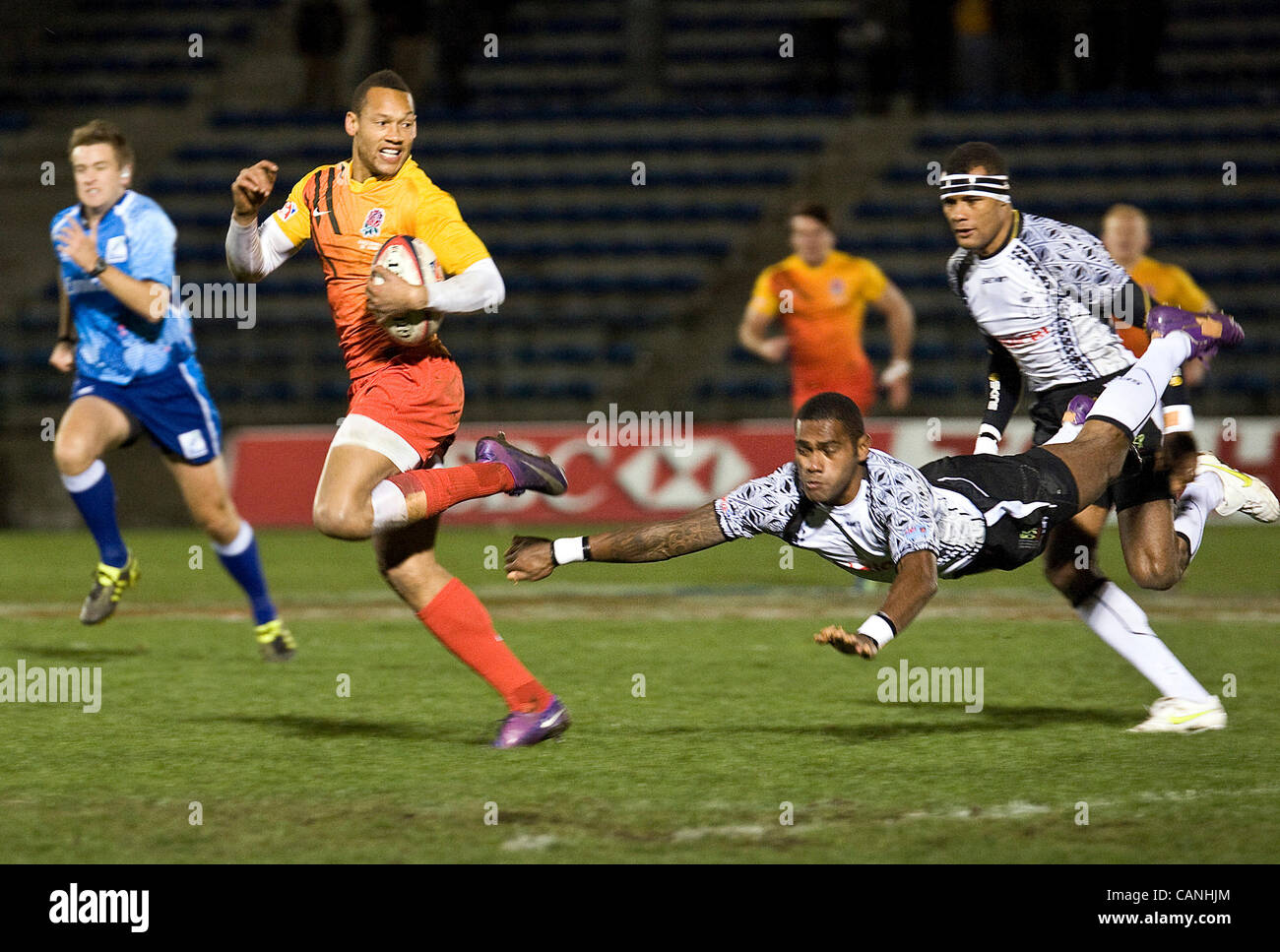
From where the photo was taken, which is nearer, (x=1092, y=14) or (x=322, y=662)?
(x=322, y=662)

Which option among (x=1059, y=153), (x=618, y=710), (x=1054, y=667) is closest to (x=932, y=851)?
(x=618, y=710)

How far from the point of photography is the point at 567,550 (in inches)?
204

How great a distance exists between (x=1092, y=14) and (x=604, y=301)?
22.2ft

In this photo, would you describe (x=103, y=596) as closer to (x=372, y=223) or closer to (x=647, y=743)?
(x=372, y=223)

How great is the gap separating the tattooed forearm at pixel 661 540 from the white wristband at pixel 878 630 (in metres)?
0.66

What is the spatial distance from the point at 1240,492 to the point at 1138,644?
3.77 ft

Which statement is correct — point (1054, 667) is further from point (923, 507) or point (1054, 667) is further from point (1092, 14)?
point (1092, 14)

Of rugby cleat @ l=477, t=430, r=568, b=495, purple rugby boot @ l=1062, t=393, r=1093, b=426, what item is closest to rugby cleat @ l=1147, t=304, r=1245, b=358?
purple rugby boot @ l=1062, t=393, r=1093, b=426

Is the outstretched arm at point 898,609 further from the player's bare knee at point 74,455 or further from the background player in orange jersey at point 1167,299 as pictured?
the player's bare knee at point 74,455

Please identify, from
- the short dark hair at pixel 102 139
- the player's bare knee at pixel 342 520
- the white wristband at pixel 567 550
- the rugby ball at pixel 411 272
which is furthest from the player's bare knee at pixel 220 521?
the white wristband at pixel 567 550

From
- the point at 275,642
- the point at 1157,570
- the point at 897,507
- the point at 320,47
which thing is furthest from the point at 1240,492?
the point at 320,47

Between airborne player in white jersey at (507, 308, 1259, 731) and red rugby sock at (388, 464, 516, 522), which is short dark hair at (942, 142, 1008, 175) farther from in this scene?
red rugby sock at (388, 464, 516, 522)

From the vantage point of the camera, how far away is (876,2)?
1998cm

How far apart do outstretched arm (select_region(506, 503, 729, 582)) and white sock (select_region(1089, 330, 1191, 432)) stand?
54.2 inches
